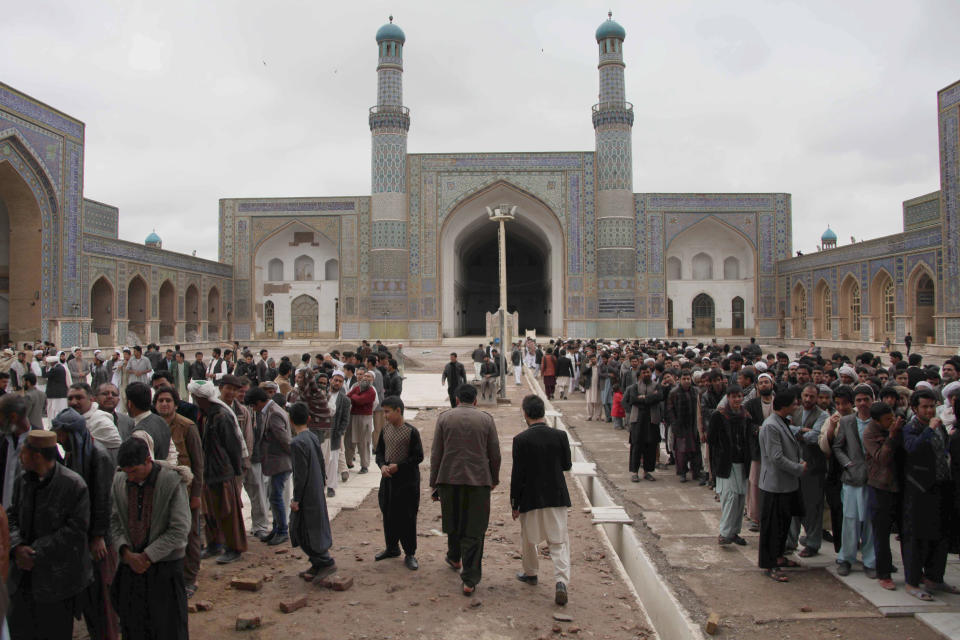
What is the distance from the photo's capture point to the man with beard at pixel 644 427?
22.9 feet

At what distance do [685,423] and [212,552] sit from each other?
455 cm

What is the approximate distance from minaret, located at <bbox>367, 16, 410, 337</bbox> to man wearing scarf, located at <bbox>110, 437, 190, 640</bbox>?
2517 cm

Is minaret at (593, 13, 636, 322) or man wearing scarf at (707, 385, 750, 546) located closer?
man wearing scarf at (707, 385, 750, 546)

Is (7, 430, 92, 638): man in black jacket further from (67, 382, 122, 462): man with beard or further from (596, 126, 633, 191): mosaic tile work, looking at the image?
(596, 126, 633, 191): mosaic tile work

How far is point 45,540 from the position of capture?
264cm

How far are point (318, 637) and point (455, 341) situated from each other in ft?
82.5

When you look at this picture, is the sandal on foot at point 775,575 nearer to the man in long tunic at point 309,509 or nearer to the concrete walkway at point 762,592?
the concrete walkway at point 762,592

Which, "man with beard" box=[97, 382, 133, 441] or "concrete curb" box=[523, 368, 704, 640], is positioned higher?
"man with beard" box=[97, 382, 133, 441]

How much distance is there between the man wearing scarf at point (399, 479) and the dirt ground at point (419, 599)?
0.20 m

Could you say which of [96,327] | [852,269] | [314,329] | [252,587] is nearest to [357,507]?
[252,587]

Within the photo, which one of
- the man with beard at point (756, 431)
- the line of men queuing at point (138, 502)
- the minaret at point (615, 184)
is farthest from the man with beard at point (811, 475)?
the minaret at point (615, 184)

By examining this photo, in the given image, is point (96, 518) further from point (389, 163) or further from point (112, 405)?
point (389, 163)

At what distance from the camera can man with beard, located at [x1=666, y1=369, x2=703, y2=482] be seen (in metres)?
6.76

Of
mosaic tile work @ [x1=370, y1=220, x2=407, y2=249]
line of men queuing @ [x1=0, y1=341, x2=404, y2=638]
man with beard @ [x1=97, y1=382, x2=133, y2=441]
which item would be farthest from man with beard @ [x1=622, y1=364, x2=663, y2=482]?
mosaic tile work @ [x1=370, y1=220, x2=407, y2=249]
